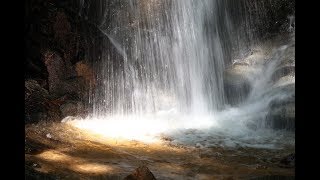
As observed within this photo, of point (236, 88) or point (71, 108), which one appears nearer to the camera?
point (71, 108)

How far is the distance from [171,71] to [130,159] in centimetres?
678

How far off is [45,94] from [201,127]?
445cm

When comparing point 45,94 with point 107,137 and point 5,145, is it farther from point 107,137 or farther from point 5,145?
point 5,145

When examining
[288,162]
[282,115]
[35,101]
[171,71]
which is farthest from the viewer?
[171,71]

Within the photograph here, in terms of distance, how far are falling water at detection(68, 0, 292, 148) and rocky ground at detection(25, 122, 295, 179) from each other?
6.63 feet

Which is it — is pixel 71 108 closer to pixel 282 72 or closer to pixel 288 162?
pixel 288 162

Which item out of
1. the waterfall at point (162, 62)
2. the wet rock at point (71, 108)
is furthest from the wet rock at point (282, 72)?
the wet rock at point (71, 108)

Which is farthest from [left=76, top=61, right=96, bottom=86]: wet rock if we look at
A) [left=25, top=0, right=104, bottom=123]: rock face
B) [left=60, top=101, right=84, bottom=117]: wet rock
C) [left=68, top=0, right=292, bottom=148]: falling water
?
[left=60, top=101, right=84, bottom=117]: wet rock

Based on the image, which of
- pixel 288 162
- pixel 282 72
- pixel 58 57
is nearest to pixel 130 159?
pixel 288 162

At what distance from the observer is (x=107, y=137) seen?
27.8 feet

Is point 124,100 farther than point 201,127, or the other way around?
point 124,100

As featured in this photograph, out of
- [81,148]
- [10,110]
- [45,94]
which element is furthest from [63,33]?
[10,110]

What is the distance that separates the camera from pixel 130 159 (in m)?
6.60

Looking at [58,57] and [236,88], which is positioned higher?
[58,57]
